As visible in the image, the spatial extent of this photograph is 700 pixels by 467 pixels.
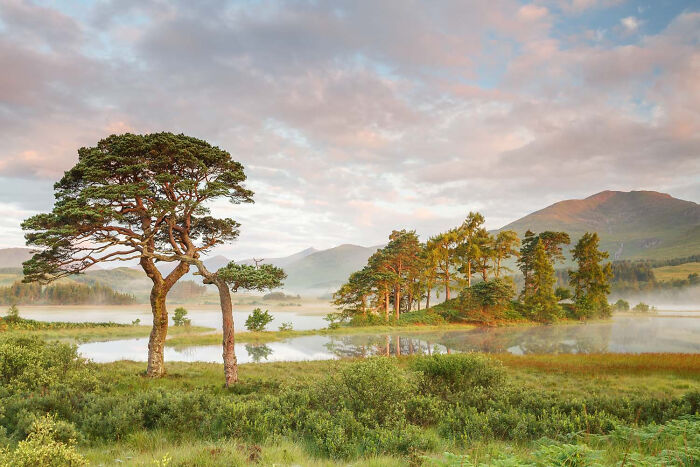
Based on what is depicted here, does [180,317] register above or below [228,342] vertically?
below

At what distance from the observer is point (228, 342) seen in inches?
559

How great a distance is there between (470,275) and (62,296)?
374 feet

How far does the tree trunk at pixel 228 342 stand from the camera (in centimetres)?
1406

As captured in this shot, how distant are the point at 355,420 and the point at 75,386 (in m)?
8.53

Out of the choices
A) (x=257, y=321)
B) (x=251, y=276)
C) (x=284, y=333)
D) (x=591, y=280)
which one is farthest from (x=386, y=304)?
(x=251, y=276)

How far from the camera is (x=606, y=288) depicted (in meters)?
56.6

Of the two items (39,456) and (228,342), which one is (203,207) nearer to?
(228,342)

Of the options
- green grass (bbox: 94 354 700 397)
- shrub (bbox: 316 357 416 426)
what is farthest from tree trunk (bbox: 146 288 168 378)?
shrub (bbox: 316 357 416 426)

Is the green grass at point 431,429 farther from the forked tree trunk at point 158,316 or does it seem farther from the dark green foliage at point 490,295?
the dark green foliage at point 490,295

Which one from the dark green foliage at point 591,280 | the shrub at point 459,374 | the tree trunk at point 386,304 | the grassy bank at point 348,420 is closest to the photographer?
the grassy bank at point 348,420

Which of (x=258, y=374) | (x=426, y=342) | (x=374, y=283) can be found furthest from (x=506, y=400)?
(x=374, y=283)

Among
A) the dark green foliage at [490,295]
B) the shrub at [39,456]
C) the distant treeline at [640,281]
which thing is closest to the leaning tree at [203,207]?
the shrub at [39,456]

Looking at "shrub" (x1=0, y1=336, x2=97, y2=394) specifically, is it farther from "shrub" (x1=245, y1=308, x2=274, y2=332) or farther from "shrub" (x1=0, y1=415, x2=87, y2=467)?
"shrub" (x1=245, y1=308, x2=274, y2=332)

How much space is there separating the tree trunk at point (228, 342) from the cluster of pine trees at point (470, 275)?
3307cm
